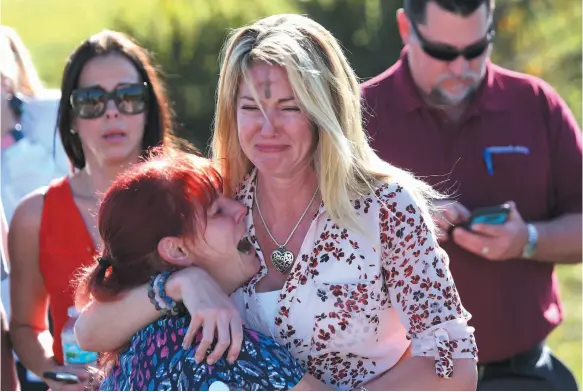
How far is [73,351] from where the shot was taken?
3150 mm

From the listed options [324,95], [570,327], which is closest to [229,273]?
[324,95]

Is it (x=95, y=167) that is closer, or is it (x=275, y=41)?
(x=275, y=41)

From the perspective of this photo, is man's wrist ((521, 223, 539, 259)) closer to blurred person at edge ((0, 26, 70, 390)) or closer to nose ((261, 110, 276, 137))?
nose ((261, 110, 276, 137))

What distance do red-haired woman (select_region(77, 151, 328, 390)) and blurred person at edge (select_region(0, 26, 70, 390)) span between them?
5.55 ft

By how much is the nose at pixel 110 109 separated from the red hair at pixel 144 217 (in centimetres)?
105

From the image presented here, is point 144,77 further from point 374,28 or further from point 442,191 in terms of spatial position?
point 374,28

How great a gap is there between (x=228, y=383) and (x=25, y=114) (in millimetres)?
2425

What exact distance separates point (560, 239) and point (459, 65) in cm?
72

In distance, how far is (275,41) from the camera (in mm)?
2549

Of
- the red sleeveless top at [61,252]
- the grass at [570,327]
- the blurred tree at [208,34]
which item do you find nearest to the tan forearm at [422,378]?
the red sleeveless top at [61,252]

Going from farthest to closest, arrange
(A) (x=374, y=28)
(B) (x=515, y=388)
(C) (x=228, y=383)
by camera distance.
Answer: (A) (x=374, y=28)
(B) (x=515, y=388)
(C) (x=228, y=383)

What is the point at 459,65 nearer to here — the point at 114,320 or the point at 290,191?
the point at 290,191

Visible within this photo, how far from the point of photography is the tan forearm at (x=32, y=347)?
3.51 m

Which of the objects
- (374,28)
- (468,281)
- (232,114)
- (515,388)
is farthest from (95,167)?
(374,28)
